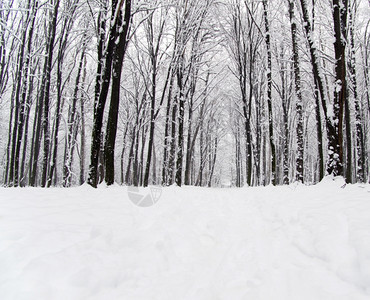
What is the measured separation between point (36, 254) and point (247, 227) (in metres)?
2.82

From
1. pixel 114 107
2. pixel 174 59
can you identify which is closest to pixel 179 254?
pixel 114 107

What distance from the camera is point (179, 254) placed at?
263 cm

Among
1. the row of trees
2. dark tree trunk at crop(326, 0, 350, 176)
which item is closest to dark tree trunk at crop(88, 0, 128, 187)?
the row of trees

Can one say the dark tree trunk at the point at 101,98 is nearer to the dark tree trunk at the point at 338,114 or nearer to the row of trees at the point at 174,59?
the row of trees at the point at 174,59

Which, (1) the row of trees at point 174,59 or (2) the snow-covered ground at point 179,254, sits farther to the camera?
(1) the row of trees at point 174,59

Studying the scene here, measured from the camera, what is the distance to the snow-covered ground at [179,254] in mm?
1714

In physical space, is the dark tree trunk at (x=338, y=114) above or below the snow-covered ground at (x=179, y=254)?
above

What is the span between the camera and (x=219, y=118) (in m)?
22.3

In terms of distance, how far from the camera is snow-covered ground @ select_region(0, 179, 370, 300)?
171 cm

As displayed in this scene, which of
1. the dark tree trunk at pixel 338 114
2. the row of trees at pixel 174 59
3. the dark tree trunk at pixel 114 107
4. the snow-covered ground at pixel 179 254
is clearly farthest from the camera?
the row of trees at pixel 174 59

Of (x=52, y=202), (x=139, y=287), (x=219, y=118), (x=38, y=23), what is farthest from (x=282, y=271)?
(x=219, y=118)

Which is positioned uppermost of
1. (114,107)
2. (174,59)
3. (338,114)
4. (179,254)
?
(174,59)

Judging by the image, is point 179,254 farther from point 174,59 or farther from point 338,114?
point 174,59

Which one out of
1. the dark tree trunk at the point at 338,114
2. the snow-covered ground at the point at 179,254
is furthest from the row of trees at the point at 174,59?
the snow-covered ground at the point at 179,254
